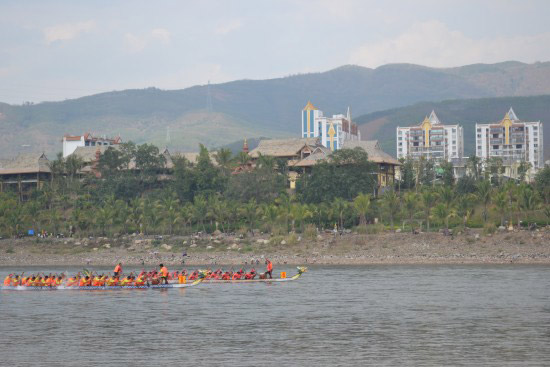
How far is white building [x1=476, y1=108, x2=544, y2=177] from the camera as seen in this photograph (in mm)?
182000

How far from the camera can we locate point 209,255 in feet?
271

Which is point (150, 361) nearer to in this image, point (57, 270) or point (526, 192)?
point (57, 270)

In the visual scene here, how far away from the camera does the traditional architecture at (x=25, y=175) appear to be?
378ft

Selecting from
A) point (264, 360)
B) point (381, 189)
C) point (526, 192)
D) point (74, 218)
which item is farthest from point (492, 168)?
point (264, 360)

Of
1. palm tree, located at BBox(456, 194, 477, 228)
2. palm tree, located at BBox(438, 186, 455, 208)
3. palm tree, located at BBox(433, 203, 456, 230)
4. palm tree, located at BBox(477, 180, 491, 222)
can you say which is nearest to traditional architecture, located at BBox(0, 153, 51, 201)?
palm tree, located at BBox(438, 186, 455, 208)

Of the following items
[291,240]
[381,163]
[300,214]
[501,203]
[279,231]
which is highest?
[381,163]

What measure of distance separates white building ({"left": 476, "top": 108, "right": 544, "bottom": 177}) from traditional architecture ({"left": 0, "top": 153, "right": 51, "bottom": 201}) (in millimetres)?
100179

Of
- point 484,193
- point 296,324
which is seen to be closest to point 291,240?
point 484,193

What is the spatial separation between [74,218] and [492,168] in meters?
55.6

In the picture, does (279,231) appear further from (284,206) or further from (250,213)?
(284,206)

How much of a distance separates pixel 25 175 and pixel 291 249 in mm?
50615

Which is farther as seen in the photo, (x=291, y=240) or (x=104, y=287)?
(x=291, y=240)

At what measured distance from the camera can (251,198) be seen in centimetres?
9556

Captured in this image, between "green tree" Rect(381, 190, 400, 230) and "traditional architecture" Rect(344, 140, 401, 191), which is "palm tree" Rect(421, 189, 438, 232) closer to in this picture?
"green tree" Rect(381, 190, 400, 230)
